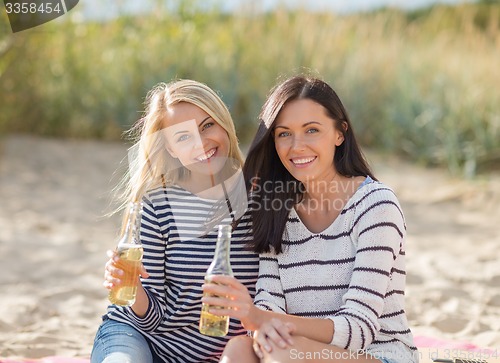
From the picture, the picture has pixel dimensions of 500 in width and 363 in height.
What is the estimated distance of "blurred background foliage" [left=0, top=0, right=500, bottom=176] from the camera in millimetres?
8367

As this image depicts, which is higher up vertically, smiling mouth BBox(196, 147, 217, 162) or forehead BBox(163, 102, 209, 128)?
forehead BBox(163, 102, 209, 128)

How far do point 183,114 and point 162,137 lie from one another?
0.17 metres

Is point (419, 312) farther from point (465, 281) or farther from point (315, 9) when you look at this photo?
point (315, 9)

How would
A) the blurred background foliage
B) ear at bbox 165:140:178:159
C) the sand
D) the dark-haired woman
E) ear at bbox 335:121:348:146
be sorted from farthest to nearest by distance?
the blurred background foliage < the sand < ear at bbox 165:140:178:159 < ear at bbox 335:121:348:146 < the dark-haired woman

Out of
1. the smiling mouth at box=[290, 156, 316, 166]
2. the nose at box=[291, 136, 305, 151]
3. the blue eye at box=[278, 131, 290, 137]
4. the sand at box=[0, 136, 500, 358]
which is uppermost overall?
the sand at box=[0, 136, 500, 358]

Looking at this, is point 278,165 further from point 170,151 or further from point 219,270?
point 219,270

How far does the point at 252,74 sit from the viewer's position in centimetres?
881

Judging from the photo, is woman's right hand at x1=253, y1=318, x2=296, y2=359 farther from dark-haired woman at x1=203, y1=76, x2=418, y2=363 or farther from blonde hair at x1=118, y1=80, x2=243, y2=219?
blonde hair at x1=118, y1=80, x2=243, y2=219

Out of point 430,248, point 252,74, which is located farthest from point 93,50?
point 430,248

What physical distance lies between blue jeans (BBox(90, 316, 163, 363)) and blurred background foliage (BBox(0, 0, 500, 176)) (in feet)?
18.3

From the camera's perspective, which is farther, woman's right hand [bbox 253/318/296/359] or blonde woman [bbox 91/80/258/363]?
blonde woman [bbox 91/80/258/363]

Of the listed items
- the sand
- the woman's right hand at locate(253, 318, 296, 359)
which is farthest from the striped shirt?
the sand

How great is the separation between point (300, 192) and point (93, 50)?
6.74 meters

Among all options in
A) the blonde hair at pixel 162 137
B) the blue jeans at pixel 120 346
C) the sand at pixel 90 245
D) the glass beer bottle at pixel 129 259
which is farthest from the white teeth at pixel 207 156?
the sand at pixel 90 245
